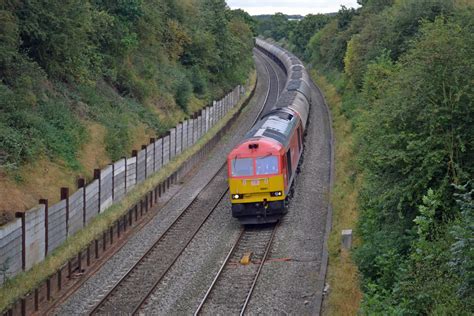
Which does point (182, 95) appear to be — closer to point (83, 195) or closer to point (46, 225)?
point (83, 195)

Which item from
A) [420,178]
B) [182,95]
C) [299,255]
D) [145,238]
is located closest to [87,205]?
[145,238]

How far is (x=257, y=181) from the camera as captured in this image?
2155 cm

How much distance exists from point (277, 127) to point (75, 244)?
868 centimetres

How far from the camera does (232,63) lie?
184 ft

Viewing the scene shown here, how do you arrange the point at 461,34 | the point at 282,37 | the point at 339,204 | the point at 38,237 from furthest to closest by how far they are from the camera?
the point at 282,37
the point at 339,204
the point at 38,237
the point at 461,34

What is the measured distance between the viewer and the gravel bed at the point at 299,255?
1559 centimetres

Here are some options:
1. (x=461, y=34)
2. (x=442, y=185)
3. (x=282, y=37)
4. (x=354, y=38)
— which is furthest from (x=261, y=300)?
(x=282, y=37)

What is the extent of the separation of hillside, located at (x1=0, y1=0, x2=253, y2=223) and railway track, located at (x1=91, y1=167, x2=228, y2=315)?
155 inches

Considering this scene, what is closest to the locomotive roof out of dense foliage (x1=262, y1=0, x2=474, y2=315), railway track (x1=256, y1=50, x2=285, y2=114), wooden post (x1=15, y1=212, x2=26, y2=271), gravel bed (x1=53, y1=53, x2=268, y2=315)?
gravel bed (x1=53, y1=53, x2=268, y2=315)

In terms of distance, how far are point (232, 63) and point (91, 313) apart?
4260cm

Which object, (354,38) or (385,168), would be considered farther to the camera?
(354,38)

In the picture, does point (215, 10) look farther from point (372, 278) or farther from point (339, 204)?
point (372, 278)

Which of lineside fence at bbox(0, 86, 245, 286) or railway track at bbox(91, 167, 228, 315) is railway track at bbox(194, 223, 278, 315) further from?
lineside fence at bbox(0, 86, 245, 286)

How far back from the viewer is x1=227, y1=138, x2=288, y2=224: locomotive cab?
70.8ft
